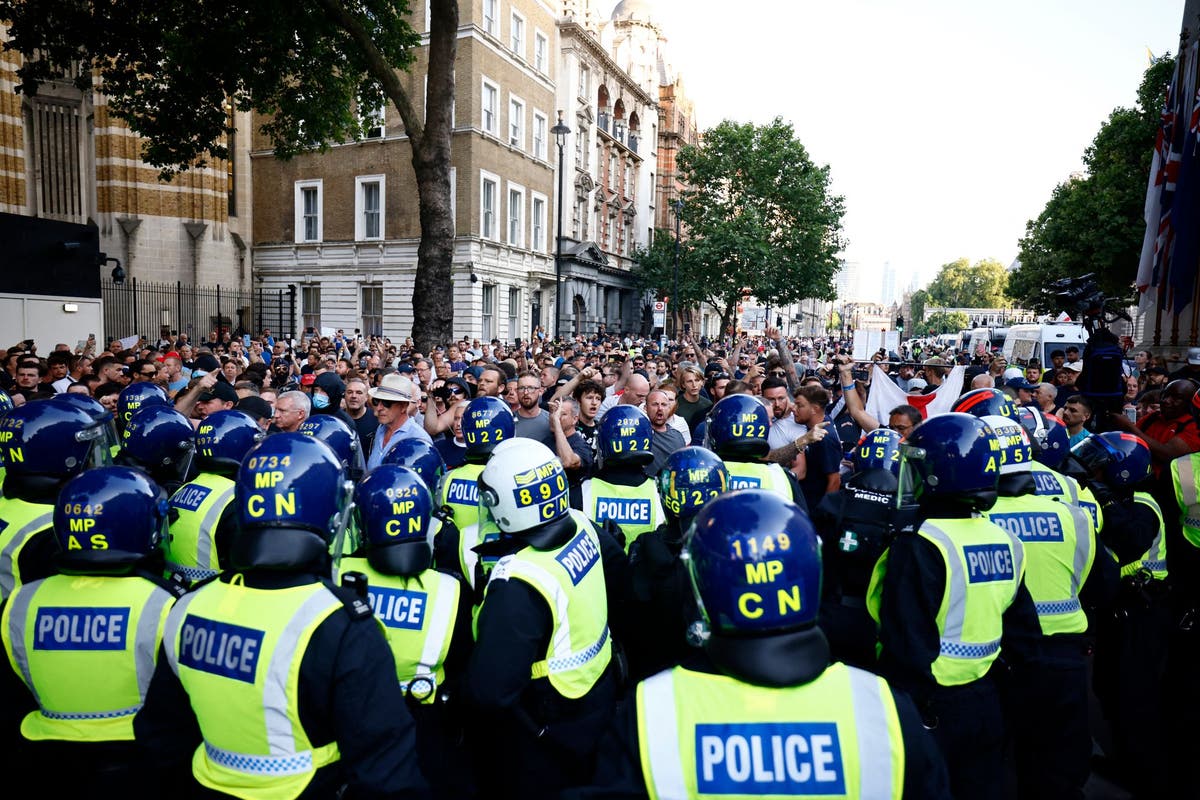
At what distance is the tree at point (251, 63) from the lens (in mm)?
13156

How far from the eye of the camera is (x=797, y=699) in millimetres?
1693

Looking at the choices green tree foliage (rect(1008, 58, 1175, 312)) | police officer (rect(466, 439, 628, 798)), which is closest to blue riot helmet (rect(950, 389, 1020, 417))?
police officer (rect(466, 439, 628, 798))

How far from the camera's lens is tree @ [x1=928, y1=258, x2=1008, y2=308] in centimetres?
11703

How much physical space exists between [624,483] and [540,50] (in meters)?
33.1

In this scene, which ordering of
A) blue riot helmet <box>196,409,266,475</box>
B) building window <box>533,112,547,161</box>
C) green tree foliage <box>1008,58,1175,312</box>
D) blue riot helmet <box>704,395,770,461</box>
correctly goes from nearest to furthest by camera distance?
blue riot helmet <box>196,409,266,475</box>
blue riot helmet <box>704,395,770,461</box>
green tree foliage <box>1008,58,1175,312</box>
building window <box>533,112,547,161</box>

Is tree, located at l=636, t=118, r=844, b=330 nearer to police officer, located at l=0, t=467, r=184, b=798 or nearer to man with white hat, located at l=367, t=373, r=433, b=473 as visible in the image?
man with white hat, located at l=367, t=373, r=433, b=473

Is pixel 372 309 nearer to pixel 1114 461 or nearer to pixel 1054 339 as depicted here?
Answer: pixel 1054 339

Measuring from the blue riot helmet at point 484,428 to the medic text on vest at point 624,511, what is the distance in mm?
850

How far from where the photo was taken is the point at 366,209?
30688 mm

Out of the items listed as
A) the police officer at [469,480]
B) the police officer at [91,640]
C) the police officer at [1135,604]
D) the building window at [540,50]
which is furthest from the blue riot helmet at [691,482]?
the building window at [540,50]

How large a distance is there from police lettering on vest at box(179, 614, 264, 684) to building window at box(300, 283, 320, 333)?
104 ft

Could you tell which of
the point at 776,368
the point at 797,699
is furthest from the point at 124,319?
the point at 797,699

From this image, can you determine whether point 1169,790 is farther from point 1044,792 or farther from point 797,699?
point 797,699

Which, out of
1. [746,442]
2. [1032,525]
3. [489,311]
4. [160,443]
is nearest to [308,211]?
[489,311]
